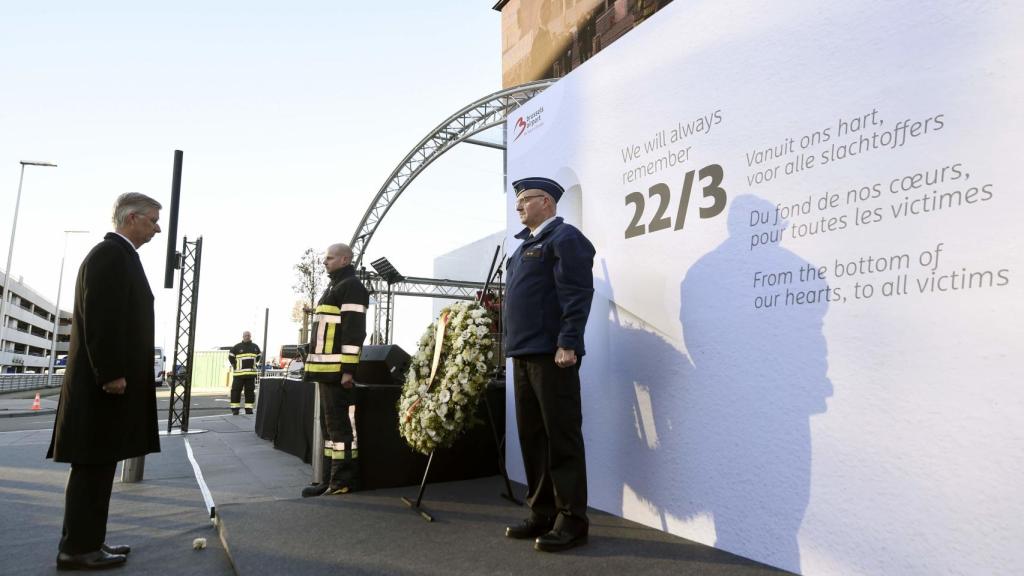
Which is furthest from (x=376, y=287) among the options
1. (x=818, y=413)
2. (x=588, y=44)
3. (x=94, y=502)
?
(x=818, y=413)

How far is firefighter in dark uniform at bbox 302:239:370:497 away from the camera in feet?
13.6

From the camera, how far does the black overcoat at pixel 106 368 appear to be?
2756 millimetres

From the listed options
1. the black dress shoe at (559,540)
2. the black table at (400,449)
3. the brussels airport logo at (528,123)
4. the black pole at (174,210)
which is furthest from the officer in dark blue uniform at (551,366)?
the black pole at (174,210)

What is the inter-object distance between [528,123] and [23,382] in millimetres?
33581

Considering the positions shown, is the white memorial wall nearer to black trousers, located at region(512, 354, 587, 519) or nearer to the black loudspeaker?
black trousers, located at region(512, 354, 587, 519)

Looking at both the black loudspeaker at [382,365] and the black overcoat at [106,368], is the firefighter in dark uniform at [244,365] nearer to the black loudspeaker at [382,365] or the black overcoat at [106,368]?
the black loudspeaker at [382,365]

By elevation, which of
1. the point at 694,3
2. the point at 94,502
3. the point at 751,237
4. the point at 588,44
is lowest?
the point at 94,502

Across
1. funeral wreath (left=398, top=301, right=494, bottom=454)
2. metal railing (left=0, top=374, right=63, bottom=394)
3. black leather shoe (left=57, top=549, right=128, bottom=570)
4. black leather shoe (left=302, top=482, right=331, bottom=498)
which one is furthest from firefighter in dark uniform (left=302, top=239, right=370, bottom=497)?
metal railing (left=0, top=374, right=63, bottom=394)

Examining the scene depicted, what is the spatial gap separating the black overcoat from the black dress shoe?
76.5 inches

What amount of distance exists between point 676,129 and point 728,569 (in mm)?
2172

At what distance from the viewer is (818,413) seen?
8.14ft

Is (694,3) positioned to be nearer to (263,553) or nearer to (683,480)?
(683,480)

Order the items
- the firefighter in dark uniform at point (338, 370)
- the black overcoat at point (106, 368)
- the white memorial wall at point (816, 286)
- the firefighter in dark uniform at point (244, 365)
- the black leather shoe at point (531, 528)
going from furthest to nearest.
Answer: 1. the firefighter in dark uniform at point (244, 365)
2. the firefighter in dark uniform at point (338, 370)
3. the black leather shoe at point (531, 528)
4. the black overcoat at point (106, 368)
5. the white memorial wall at point (816, 286)

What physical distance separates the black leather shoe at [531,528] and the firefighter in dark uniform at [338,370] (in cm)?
150
